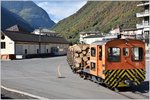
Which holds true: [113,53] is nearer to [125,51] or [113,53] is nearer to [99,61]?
[125,51]

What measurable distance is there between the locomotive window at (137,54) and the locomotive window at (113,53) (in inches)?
30.5

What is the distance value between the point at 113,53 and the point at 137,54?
1.36m

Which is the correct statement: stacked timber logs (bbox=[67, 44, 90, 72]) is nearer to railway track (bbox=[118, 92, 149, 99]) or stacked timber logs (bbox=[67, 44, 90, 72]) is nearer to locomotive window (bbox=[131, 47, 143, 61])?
locomotive window (bbox=[131, 47, 143, 61])

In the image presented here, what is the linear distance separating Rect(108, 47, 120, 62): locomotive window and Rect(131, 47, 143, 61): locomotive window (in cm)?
77

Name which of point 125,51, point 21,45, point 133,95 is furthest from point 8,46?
point 133,95

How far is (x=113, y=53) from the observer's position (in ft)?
68.6

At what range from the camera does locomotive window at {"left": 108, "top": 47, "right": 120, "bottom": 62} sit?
20.7 m

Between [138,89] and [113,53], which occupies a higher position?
[113,53]

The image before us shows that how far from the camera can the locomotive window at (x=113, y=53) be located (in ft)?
68.0

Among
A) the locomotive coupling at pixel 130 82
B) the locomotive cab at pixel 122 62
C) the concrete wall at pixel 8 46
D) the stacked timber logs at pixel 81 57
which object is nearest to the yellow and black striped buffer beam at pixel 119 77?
the locomotive cab at pixel 122 62

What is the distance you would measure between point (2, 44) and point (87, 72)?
54.0 m

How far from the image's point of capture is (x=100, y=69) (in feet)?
70.4

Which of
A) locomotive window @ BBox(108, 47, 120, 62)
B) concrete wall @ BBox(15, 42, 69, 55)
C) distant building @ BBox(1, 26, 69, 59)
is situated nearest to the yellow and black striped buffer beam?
locomotive window @ BBox(108, 47, 120, 62)

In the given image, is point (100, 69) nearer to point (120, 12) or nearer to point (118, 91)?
point (118, 91)
